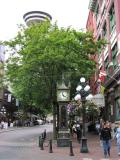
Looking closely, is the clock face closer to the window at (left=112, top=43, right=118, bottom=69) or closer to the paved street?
the paved street

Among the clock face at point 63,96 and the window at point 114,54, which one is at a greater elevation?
the window at point 114,54

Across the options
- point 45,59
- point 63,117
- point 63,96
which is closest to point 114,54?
point 45,59

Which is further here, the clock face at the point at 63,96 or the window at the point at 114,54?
the window at the point at 114,54

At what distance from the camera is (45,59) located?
131ft

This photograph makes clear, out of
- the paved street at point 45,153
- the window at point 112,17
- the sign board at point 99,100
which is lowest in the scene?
the paved street at point 45,153

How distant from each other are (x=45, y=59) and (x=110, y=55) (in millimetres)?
9553

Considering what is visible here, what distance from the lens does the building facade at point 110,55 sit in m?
41.4

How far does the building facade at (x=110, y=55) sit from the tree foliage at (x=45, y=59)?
210 cm

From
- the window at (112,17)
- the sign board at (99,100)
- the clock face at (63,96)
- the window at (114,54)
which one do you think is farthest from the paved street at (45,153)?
the window at (112,17)

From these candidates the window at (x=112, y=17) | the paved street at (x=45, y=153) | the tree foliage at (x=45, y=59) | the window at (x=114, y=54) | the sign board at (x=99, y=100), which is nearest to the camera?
the paved street at (x=45, y=153)

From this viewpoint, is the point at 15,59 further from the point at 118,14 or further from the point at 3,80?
the point at 118,14

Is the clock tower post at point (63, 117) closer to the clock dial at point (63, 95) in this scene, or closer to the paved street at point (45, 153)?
the clock dial at point (63, 95)

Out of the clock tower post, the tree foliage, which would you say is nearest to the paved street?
the clock tower post

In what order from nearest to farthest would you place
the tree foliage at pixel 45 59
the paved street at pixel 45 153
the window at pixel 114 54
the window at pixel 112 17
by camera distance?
the paved street at pixel 45 153, the tree foliage at pixel 45 59, the window at pixel 114 54, the window at pixel 112 17
